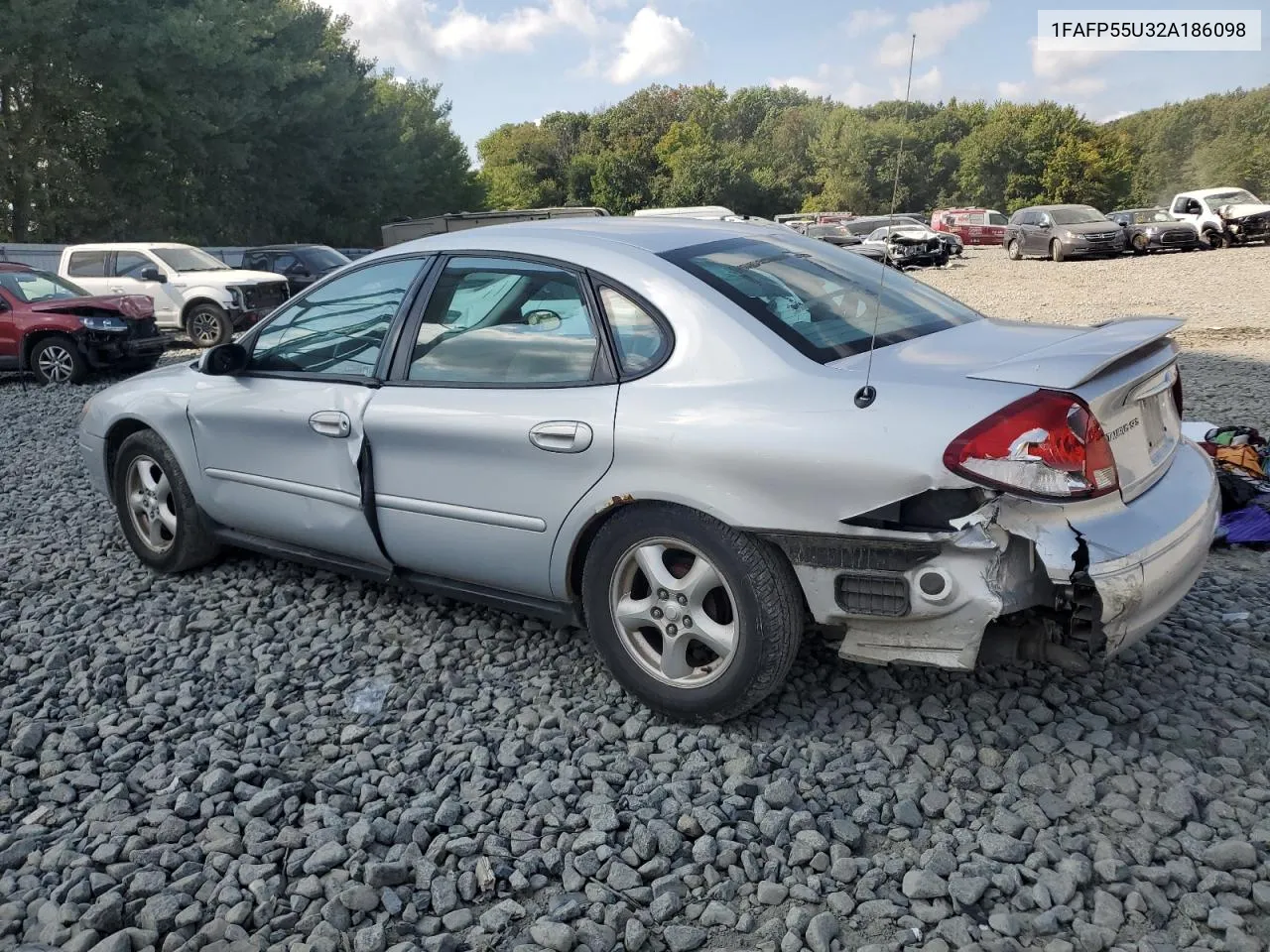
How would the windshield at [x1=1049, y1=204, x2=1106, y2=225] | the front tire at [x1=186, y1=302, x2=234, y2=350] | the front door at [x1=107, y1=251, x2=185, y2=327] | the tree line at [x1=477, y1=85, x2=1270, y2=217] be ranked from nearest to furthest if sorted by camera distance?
the front tire at [x1=186, y1=302, x2=234, y2=350]
the front door at [x1=107, y1=251, x2=185, y2=327]
the windshield at [x1=1049, y1=204, x2=1106, y2=225]
the tree line at [x1=477, y1=85, x2=1270, y2=217]

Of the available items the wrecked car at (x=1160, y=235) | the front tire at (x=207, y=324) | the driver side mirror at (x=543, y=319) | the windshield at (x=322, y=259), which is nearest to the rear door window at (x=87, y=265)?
the front tire at (x=207, y=324)

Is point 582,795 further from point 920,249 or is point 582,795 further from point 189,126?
point 189,126

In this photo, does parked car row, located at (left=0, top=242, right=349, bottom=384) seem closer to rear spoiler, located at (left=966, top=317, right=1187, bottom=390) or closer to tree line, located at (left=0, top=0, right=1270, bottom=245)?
tree line, located at (left=0, top=0, right=1270, bottom=245)

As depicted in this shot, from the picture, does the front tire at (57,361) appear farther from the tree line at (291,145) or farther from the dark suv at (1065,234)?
the dark suv at (1065,234)

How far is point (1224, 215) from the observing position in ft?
92.9

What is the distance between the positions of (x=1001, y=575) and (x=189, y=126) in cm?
3094

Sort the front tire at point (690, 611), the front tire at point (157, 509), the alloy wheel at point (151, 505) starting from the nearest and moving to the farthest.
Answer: the front tire at point (690, 611) → the front tire at point (157, 509) → the alloy wheel at point (151, 505)

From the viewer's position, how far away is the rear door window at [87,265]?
55.3 feet

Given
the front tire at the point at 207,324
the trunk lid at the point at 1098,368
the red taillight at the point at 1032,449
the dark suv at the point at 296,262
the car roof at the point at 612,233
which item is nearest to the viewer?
the red taillight at the point at 1032,449

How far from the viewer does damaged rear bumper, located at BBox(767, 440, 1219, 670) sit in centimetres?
283

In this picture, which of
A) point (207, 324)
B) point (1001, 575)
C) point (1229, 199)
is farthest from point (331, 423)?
point (1229, 199)

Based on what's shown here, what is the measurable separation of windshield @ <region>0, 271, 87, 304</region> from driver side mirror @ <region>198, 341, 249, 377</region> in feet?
33.3

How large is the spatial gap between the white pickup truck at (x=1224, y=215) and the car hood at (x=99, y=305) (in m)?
26.5

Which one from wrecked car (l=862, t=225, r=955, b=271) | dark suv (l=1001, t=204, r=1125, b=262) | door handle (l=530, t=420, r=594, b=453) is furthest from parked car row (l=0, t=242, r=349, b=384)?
dark suv (l=1001, t=204, r=1125, b=262)
